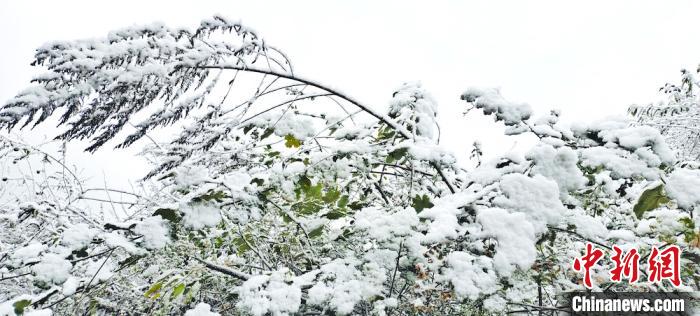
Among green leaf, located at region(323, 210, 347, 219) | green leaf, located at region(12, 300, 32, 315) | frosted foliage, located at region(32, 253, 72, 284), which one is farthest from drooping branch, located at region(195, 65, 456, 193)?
green leaf, located at region(12, 300, 32, 315)

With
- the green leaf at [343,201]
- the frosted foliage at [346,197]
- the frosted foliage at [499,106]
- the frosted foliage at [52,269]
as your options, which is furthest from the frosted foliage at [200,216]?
the frosted foliage at [499,106]

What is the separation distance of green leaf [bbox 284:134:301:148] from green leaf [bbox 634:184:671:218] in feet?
4.06

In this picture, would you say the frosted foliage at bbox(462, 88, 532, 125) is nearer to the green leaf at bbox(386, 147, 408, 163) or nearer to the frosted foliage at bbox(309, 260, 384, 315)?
the green leaf at bbox(386, 147, 408, 163)

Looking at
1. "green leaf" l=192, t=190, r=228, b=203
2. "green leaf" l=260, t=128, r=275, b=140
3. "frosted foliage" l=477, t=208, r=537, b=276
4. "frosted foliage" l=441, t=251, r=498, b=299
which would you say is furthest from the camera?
"green leaf" l=260, t=128, r=275, b=140


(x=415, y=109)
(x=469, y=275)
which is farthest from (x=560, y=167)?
(x=415, y=109)

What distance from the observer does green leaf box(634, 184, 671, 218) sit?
109 centimetres

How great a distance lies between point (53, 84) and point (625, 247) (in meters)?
1.90

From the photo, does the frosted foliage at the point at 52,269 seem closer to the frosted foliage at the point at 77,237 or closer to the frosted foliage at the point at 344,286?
the frosted foliage at the point at 77,237

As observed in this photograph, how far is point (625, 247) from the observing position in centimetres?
137

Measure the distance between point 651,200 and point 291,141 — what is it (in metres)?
1.29

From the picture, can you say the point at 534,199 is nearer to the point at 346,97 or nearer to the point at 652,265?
the point at 652,265

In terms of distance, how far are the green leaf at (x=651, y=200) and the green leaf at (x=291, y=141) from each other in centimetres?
124

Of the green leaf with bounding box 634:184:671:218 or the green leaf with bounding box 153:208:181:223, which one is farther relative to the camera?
the green leaf with bounding box 153:208:181:223

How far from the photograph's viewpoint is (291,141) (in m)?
1.75
